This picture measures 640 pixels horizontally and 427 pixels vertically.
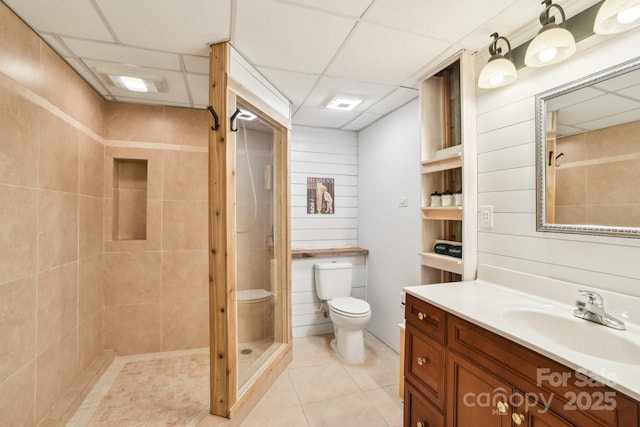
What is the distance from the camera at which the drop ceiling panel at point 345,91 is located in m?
2.15

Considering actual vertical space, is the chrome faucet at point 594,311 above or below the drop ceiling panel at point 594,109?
below

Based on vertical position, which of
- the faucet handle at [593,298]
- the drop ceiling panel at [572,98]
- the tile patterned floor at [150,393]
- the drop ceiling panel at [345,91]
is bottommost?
the tile patterned floor at [150,393]

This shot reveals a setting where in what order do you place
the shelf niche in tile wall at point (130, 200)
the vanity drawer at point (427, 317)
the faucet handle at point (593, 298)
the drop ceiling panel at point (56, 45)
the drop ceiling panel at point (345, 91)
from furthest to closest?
the shelf niche in tile wall at point (130, 200) → the drop ceiling panel at point (345, 91) → the drop ceiling panel at point (56, 45) → the vanity drawer at point (427, 317) → the faucet handle at point (593, 298)

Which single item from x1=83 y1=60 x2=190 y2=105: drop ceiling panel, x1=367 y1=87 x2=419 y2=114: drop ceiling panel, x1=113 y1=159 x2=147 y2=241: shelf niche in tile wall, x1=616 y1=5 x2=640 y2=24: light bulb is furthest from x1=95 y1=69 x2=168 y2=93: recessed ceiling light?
x1=616 y1=5 x2=640 y2=24: light bulb

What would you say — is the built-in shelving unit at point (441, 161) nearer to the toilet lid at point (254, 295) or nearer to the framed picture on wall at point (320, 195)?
the toilet lid at point (254, 295)

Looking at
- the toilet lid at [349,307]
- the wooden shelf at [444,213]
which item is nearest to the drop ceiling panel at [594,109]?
the wooden shelf at [444,213]

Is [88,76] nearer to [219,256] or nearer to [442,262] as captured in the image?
[219,256]

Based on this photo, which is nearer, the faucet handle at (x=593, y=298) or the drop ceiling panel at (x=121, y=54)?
the faucet handle at (x=593, y=298)

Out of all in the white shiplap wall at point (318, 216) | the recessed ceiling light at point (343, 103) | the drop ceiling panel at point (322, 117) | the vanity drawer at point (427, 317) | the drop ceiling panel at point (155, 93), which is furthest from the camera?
the white shiplap wall at point (318, 216)

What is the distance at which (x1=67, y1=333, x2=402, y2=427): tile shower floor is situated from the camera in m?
1.79

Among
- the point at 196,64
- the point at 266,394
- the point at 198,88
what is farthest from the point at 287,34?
the point at 266,394

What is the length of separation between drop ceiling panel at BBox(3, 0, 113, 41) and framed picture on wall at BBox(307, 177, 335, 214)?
2074 mm

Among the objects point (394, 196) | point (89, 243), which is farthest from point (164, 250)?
point (394, 196)

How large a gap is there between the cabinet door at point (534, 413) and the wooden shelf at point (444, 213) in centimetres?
102
